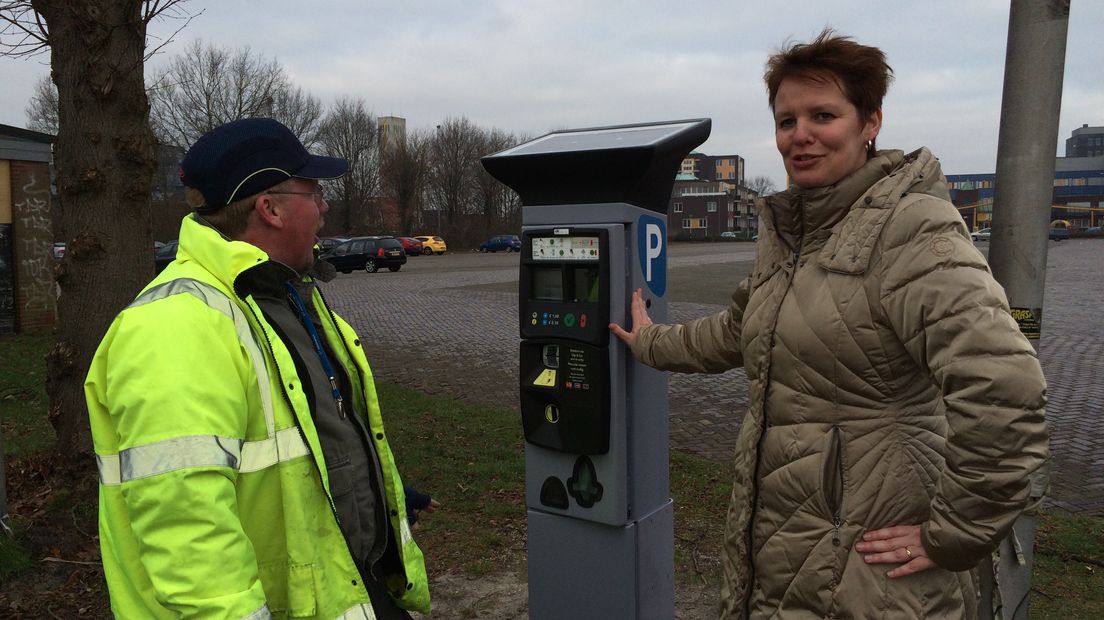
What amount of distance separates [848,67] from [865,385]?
759 mm

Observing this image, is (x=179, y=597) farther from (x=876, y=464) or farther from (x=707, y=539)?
(x=707, y=539)

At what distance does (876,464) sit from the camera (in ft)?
5.78

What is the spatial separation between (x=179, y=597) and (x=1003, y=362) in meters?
1.60

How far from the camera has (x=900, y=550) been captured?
174 centimetres

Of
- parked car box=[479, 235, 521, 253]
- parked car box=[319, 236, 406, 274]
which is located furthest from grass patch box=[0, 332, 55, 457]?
parked car box=[479, 235, 521, 253]

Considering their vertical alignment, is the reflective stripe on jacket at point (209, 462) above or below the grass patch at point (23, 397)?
above

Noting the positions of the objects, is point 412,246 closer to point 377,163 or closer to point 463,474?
point 377,163

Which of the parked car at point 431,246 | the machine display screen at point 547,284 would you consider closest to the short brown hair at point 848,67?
the machine display screen at point 547,284

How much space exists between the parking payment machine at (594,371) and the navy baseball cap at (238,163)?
953mm

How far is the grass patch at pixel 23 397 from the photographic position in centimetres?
603

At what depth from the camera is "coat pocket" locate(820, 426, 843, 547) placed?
1.80 meters

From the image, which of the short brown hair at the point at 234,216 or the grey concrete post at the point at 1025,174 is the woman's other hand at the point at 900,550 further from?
the short brown hair at the point at 234,216

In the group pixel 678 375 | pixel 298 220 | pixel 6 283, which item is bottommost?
pixel 678 375

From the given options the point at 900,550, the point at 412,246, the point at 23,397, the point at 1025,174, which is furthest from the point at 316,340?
the point at 412,246
